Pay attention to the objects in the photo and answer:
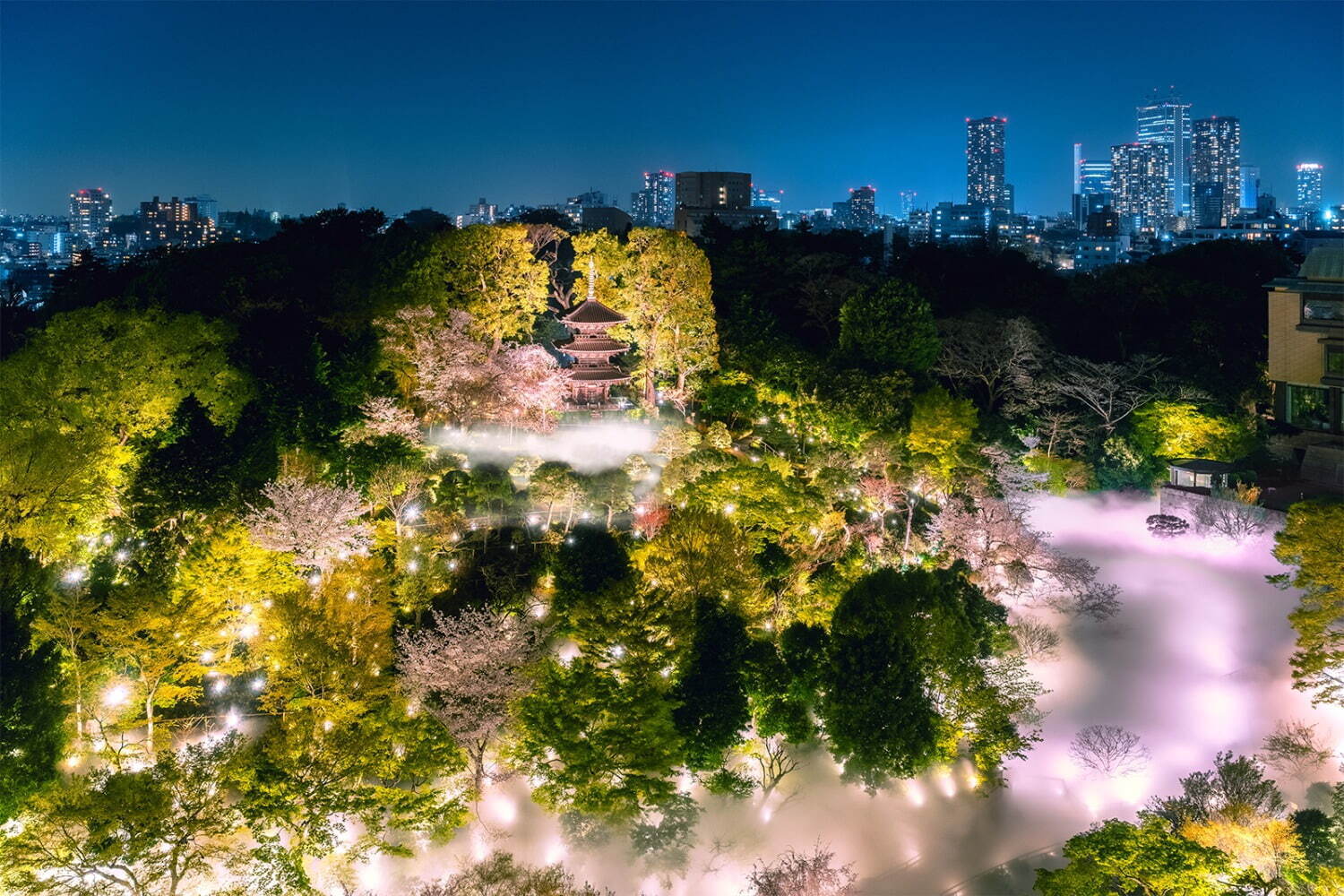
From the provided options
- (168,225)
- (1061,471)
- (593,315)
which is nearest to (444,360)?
(593,315)

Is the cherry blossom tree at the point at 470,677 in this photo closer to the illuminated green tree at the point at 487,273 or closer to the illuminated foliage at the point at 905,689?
the illuminated foliage at the point at 905,689

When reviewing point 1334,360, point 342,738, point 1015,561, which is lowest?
point 342,738

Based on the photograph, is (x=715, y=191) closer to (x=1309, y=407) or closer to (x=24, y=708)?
(x=1309, y=407)

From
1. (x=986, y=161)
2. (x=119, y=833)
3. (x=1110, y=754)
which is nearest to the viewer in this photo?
(x=119, y=833)

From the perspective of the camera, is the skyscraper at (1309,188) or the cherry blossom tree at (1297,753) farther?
the skyscraper at (1309,188)

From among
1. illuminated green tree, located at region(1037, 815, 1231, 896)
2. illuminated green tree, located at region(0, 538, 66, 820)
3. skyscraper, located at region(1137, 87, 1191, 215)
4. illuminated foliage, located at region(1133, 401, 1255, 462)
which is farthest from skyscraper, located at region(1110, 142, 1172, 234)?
illuminated green tree, located at region(0, 538, 66, 820)

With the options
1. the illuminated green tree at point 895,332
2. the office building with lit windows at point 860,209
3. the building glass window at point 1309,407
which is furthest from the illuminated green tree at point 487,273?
the office building with lit windows at point 860,209

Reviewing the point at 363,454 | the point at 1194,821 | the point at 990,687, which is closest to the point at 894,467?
the point at 990,687
